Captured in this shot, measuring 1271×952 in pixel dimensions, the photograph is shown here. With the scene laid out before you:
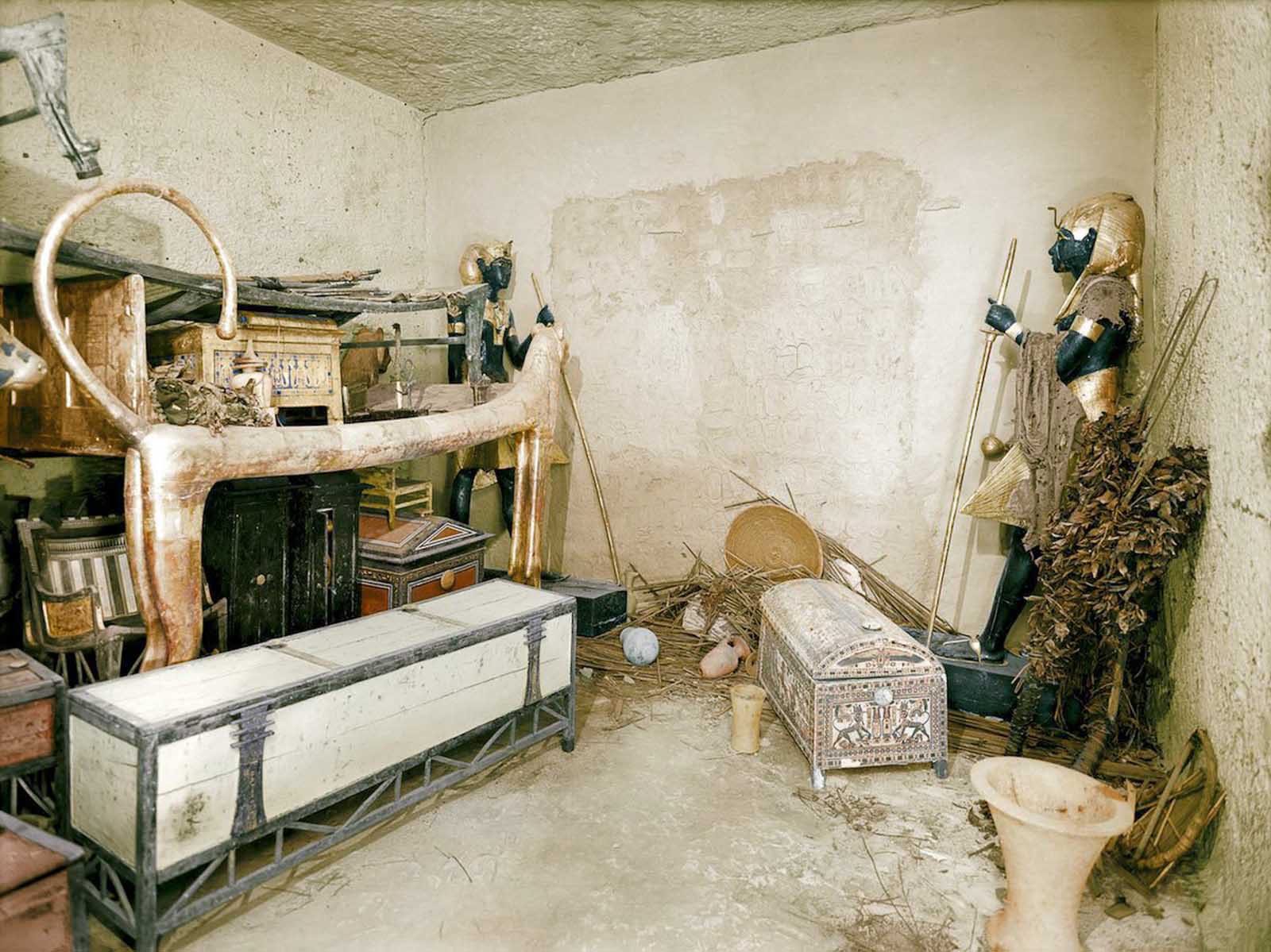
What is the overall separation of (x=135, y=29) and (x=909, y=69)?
4.89 metres

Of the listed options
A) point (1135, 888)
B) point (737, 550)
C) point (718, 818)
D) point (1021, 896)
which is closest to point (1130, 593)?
point (1135, 888)

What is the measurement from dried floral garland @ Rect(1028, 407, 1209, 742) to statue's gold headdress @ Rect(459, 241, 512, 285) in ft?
14.8

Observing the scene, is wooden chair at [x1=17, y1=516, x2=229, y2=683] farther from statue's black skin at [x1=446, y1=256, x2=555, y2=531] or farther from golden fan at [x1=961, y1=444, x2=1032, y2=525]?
golden fan at [x1=961, y1=444, x2=1032, y2=525]

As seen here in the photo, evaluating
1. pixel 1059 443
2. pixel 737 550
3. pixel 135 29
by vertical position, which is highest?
pixel 135 29

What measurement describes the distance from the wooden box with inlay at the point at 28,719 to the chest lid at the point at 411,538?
205 centimetres

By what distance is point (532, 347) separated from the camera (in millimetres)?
5273

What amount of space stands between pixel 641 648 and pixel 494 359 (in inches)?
103

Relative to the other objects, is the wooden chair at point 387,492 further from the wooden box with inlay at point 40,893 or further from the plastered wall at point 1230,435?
the plastered wall at point 1230,435

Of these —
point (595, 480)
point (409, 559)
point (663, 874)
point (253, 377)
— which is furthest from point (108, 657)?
point (595, 480)

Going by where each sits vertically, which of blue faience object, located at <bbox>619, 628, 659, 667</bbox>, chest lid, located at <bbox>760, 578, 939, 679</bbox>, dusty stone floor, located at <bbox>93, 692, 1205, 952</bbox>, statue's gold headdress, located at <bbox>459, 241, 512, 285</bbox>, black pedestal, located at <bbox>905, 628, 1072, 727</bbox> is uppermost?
statue's gold headdress, located at <bbox>459, 241, 512, 285</bbox>

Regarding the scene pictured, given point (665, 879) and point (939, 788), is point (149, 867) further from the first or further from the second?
point (939, 788)

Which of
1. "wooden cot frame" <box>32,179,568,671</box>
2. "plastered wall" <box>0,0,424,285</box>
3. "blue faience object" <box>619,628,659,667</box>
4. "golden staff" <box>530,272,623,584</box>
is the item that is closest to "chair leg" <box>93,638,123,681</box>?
"wooden cot frame" <box>32,179,568,671</box>

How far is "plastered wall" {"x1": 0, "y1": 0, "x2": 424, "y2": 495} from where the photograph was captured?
437 cm

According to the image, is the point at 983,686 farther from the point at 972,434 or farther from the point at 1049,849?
the point at 1049,849
